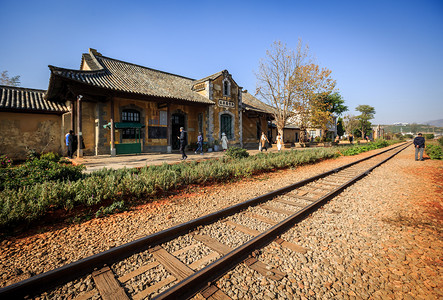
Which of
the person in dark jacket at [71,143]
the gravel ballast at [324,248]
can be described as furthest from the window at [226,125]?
the gravel ballast at [324,248]

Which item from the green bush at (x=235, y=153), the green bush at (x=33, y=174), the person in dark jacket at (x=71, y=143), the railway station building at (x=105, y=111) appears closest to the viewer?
the green bush at (x=33, y=174)

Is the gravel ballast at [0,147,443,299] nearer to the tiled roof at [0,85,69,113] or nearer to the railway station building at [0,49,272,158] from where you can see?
the railway station building at [0,49,272,158]

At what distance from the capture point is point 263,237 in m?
2.91

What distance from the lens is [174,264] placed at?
2.42 metres

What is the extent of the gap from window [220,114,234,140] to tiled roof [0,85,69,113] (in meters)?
12.5

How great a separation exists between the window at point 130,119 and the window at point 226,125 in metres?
7.80

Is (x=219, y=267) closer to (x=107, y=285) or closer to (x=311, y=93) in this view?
(x=107, y=285)

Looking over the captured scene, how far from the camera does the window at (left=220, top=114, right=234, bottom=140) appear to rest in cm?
1938

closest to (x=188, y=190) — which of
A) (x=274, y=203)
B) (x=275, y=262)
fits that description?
(x=274, y=203)

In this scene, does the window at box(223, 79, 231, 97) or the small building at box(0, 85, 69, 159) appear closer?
the small building at box(0, 85, 69, 159)

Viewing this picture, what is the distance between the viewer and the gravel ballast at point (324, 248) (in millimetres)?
2150

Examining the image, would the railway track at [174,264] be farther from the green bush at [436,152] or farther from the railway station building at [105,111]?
the green bush at [436,152]

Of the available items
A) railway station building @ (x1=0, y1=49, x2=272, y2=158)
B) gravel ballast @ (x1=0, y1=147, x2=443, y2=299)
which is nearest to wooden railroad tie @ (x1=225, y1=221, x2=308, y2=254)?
gravel ballast @ (x1=0, y1=147, x2=443, y2=299)

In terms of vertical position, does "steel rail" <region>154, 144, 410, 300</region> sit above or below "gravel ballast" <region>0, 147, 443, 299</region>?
above
